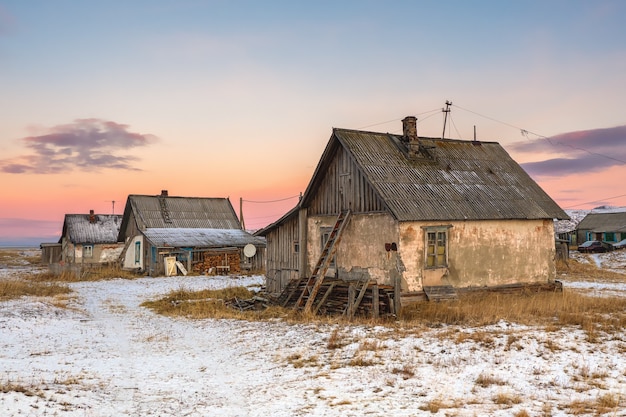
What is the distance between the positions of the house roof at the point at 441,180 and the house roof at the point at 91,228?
1314 inches

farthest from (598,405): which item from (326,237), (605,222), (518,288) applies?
(605,222)

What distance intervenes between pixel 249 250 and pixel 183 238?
5.08 meters

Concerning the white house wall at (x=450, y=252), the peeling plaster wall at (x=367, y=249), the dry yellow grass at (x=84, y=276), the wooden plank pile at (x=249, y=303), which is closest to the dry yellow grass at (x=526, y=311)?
the white house wall at (x=450, y=252)

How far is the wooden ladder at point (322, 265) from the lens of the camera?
763 inches

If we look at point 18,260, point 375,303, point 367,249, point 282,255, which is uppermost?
point 367,249

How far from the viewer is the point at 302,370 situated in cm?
1085

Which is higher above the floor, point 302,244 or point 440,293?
point 302,244

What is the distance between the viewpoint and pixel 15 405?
789 cm

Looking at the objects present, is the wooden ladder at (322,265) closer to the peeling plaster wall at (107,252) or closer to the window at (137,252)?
the window at (137,252)

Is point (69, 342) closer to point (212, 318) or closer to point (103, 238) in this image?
point (212, 318)

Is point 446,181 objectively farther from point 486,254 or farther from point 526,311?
point 526,311

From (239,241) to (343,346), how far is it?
101 feet

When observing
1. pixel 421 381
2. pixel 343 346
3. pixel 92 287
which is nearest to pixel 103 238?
pixel 92 287

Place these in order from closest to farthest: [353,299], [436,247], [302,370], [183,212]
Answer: [302,370]
[353,299]
[436,247]
[183,212]
